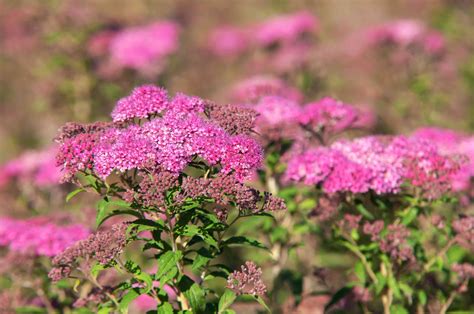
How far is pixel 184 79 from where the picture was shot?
46.2 feet

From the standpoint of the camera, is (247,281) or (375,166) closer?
(247,281)

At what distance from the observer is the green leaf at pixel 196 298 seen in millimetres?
4141

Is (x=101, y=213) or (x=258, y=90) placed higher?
(x=258, y=90)

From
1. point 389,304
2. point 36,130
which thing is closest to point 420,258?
point 389,304

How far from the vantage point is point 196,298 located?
4.15 metres

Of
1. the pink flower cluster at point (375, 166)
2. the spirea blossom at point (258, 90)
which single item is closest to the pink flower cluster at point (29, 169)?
the spirea blossom at point (258, 90)

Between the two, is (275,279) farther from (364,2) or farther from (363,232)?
(364,2)

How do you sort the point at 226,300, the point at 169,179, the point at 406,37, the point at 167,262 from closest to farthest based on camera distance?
the point at 169,179, the point at 167,262, the point at 226,300, the point at 406,37

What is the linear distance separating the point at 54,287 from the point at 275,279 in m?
1.90

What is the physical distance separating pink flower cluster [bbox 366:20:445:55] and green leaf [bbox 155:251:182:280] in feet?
23.2

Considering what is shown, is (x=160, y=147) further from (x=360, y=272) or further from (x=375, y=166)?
(x=360, y=272)

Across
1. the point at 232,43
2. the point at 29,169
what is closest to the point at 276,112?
the point at 29,169

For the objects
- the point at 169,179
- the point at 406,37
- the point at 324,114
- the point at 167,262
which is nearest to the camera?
the point at 169,179

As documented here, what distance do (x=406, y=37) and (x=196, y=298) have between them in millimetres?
6968
